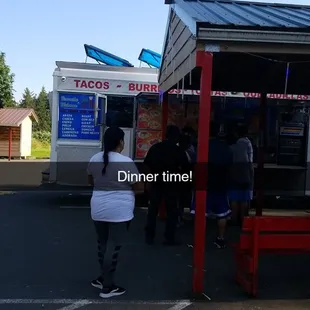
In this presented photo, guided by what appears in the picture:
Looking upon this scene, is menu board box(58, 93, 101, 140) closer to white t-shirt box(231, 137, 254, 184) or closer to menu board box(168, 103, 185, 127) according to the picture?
menu board box(168, 103, 185, 127)

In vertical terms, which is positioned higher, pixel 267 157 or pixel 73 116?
pixel 73 116

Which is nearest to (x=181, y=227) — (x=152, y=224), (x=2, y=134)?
(x=152, y=224)

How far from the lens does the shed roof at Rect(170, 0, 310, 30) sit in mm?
5012

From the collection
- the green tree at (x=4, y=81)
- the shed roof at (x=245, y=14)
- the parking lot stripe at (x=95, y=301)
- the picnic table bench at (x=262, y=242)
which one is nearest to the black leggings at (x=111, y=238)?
the parking lot stripe at (x=95, y=301)

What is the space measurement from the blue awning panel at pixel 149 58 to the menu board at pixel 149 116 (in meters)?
1.32

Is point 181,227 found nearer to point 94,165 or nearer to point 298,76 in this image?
point 298,76

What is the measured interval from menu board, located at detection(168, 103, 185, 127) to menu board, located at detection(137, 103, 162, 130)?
11.0 inches

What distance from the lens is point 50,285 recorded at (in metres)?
5.30

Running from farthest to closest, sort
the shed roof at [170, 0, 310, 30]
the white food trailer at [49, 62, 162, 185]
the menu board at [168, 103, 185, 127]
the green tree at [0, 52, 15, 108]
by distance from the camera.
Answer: the green tree at [0, 52, 15, 108] → the menu board at [168, 103, 185, 127] → the white food trailer at [49, 62, 162, 185] → the shed roof at [170, 0, 310, 30]

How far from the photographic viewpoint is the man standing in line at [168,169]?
7266mm

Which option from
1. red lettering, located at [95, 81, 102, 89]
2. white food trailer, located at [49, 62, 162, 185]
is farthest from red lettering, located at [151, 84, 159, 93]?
red lettering, located at [95, 81, 102, 89]

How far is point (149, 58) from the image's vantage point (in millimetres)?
11492

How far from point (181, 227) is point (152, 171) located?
76.1 inches

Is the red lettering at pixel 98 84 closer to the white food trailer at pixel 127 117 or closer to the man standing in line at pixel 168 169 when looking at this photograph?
the white food trailer at pixel 127 117
